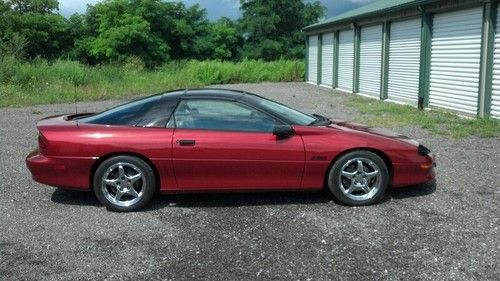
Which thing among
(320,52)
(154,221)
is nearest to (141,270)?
(154,221)

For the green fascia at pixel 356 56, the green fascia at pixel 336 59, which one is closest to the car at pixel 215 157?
the green fascia at pixel 356 56

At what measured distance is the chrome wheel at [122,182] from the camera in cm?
566

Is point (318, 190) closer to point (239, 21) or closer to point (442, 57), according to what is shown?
point (442, 57)

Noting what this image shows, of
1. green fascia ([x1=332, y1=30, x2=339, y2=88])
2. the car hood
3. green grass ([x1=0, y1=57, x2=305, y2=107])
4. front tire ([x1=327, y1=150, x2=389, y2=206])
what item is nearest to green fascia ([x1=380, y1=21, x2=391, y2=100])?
green fascia ([x1=332, y1=30, x2=339, y2=88])

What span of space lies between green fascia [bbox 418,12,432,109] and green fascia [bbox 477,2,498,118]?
9.68ft

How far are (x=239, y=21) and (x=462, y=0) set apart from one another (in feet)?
153

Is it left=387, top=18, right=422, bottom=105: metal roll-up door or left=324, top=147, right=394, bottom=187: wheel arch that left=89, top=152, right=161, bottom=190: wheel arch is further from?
left=387, top=18, right=422, bottom=105: metal roll-up door

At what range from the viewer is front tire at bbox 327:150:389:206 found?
5.75 m

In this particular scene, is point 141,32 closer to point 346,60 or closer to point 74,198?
point 346,60

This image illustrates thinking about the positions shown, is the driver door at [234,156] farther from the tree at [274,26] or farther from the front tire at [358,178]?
the tree at [274,26]

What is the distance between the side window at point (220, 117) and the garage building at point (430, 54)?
843 centimetres

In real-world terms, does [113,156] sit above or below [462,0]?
below

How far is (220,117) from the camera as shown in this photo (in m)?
5.86

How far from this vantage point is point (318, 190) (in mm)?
5914
